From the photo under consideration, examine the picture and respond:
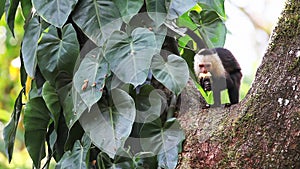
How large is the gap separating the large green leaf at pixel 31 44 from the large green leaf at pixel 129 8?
0.89 feet

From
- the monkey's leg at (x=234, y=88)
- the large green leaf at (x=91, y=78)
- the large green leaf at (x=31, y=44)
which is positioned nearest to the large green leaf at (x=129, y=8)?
the large green leaf at (x=91, y=78)

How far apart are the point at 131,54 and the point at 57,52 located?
236 mm

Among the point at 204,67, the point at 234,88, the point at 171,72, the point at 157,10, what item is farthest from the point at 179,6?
the point at 234,88

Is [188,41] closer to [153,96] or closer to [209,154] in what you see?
[153,96]

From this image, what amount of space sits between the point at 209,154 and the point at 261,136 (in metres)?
0.14

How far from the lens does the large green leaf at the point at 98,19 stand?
1.35 meters

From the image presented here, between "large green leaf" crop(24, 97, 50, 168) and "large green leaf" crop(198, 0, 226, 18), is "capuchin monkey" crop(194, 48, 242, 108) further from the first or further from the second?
"large green leaf" crop(24, 97, 50, 168)

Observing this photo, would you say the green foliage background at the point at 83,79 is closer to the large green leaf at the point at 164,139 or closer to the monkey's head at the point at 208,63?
the large green leaf at the point at 164,139

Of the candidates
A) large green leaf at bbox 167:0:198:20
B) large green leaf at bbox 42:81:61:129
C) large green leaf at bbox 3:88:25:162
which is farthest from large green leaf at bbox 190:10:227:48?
large green leaf at bbox 3:88:25:162

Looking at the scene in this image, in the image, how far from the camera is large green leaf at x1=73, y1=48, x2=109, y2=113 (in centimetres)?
130

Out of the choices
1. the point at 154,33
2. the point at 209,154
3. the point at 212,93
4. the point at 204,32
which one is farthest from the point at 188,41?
the point at 209,154

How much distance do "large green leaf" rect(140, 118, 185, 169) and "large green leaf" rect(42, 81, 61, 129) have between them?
0.85ft

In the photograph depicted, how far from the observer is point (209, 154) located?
120cm

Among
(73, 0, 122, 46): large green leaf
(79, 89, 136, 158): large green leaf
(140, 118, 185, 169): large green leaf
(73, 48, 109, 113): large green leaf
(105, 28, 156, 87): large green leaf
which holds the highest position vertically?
(73, 0, 122, 46): large green leaf
